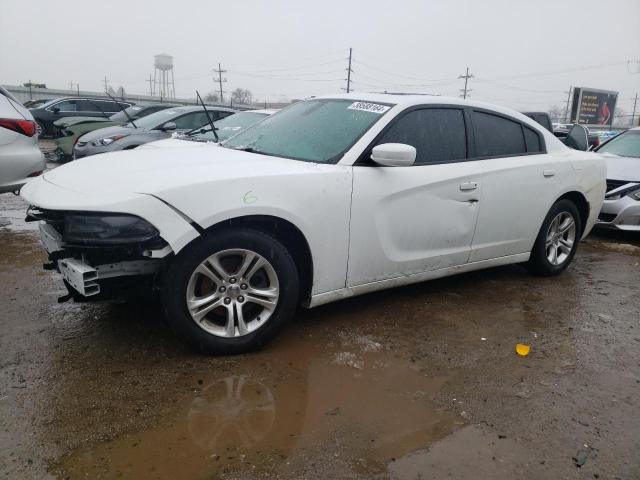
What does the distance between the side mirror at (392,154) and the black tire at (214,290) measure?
84 cm

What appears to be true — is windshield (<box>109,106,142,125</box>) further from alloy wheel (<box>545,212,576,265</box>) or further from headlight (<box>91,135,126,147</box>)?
alloy wheel (<box>545,212,576,265</box>)

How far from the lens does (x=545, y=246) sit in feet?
15.4

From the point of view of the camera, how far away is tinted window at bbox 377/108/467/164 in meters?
3.62

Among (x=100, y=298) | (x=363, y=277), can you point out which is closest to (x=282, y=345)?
(x=363, y=277)

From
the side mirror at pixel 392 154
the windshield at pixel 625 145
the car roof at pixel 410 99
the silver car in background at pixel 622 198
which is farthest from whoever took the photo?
the windshield at pixel 625 145

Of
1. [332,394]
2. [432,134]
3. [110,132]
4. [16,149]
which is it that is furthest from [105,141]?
[332,394]

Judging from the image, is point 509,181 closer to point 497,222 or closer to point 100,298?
point 497,222

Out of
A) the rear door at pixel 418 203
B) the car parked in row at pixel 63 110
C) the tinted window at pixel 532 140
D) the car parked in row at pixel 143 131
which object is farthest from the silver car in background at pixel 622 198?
the car parked in row at pixel 63 110

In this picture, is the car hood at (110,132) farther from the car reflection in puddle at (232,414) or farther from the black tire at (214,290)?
the car reflection in puddle at (232,414)

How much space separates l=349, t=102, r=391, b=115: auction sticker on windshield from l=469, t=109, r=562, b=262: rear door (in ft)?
2.93

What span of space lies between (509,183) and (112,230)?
3.02 m

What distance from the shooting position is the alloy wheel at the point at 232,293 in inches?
111

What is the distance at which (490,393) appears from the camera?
2.77 m

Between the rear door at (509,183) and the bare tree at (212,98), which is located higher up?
the bare tree at (212,98)
